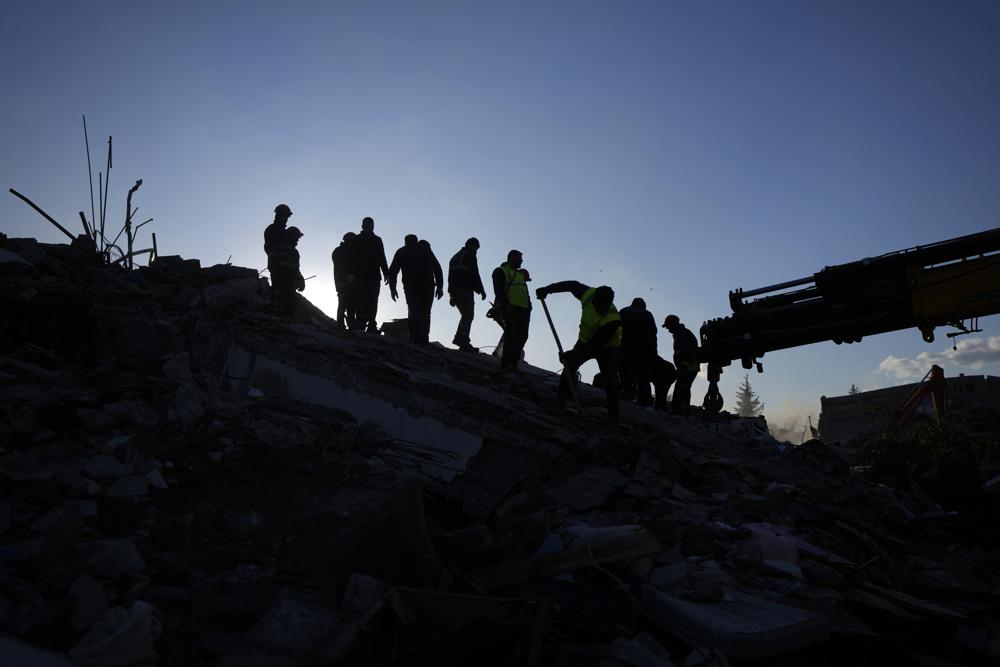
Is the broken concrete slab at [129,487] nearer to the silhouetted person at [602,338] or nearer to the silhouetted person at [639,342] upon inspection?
the silhouetted person at [602,338]

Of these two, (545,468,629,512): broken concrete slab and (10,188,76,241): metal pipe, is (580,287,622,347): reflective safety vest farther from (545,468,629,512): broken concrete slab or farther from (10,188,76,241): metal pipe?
(10,188,76,241): metal pipe

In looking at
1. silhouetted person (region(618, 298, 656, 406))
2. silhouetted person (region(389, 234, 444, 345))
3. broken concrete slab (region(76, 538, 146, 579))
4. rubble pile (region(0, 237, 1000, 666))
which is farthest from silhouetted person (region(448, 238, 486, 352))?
broken concrete slab (region(76, 538, 146, 579))

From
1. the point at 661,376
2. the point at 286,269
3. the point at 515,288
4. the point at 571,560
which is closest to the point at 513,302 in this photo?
the point at 515,288

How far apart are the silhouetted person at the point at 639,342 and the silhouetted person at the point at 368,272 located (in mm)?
3787

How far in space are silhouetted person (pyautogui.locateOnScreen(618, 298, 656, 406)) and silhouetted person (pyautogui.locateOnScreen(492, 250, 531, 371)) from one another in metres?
1.65

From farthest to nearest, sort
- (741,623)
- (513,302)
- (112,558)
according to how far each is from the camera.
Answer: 1. (513,302)
2. (741,623)
3. (112,558)

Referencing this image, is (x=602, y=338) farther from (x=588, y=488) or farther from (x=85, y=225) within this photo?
(x=85, y=225)

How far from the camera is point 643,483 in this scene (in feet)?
19.7

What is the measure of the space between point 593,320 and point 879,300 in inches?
131

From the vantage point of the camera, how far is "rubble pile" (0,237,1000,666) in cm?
295

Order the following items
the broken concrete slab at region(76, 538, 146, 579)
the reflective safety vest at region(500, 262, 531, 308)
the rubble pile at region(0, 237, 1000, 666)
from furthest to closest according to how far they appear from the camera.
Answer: the reflective safety vest at region(500, 262, 531, 308) → the broken concrete slab at region(76, 538, 146, 579) → the rubble pile at region(0, 237, 1000, 666)

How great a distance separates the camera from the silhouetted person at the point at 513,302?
29.8 feet

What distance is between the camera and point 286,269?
405 inches

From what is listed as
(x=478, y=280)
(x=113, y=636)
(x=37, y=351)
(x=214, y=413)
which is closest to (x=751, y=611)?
(x=113, y=636)
